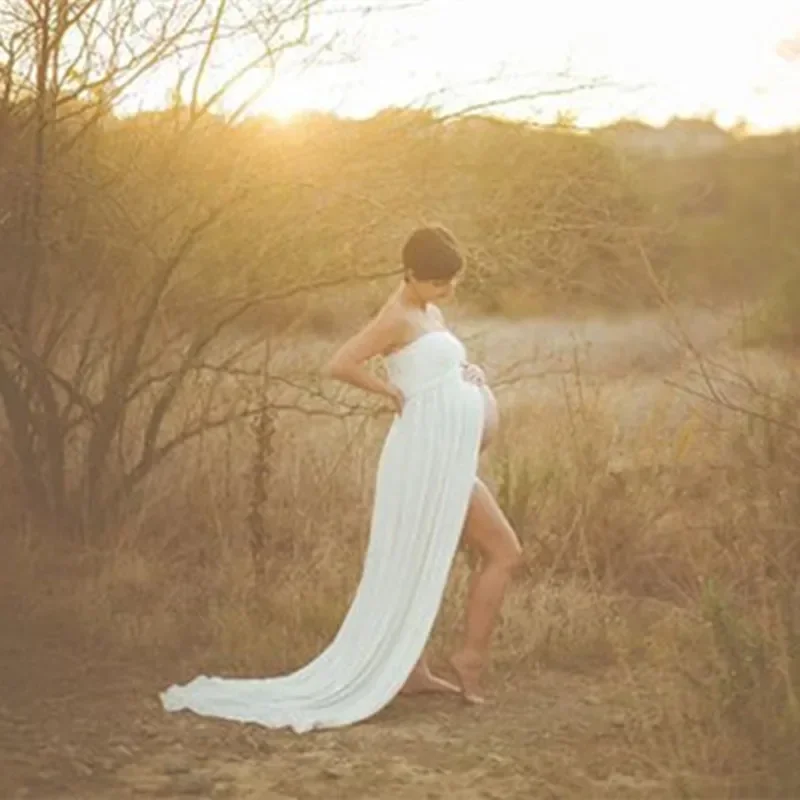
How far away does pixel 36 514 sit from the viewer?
10.4 m

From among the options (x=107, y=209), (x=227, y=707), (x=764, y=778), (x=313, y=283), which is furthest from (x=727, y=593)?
(x=107, y=209)

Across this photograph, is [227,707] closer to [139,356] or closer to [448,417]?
[448,417]

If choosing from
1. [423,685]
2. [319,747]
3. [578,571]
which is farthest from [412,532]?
[578,571]

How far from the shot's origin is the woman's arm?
7656 mm

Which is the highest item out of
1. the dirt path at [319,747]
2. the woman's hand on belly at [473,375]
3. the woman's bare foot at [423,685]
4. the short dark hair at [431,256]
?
the short dark hair at [431,256]

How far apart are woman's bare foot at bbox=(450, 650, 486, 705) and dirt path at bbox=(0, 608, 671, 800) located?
0.06 meters

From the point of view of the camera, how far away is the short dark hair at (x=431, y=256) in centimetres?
764

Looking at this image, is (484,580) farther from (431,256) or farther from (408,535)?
(431,256)

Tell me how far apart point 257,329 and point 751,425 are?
11.0ft

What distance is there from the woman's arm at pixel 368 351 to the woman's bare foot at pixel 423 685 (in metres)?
1.05

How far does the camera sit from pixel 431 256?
25.1 feet

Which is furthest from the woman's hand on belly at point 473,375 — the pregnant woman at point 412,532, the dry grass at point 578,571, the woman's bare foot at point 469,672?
the woman's bare foot at point 469,672

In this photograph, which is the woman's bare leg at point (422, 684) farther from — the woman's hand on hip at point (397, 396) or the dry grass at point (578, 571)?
the woman's hand on hip at point (397, 396)

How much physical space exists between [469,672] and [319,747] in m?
0.79
